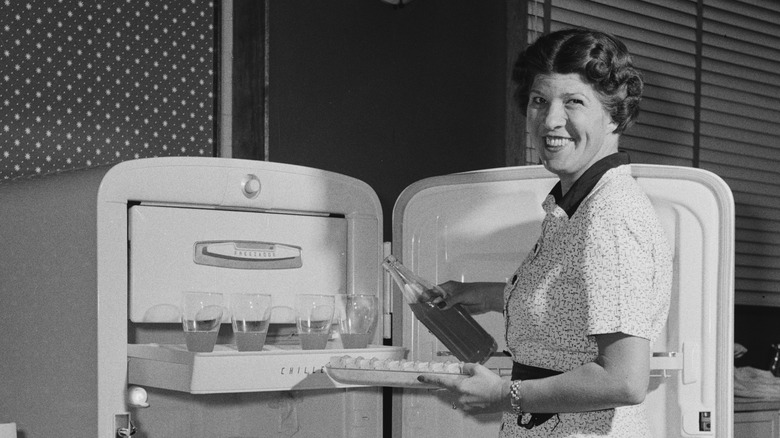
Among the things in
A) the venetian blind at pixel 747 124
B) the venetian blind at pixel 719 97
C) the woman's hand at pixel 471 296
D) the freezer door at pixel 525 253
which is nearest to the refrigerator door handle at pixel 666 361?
the freezer door at pixel 525 253

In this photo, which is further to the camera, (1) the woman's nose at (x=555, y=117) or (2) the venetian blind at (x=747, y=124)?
(2) the venetian blind at (x=747, y=124)

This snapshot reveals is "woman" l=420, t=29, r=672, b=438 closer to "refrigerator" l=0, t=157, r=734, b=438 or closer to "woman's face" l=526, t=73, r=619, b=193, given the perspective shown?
"woman's face" l=526, t=73, r=619, b=193

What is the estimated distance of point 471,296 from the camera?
1.94 m

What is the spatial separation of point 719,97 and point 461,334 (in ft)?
8.27

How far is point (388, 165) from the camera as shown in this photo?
2.89 m

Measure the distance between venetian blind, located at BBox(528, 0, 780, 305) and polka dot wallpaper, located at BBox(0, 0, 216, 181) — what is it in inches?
59.6

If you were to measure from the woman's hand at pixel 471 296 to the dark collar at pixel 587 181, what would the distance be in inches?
15.3

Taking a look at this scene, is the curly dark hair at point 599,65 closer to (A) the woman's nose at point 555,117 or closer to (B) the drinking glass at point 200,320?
(A) the woman's nose at point 555,117

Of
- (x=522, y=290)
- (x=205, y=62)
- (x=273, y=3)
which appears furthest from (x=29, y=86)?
(x=522, y=290)

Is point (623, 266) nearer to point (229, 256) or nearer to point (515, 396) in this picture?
point (515, 396)

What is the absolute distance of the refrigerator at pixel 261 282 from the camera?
5.56 feet

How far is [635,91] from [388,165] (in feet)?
4.54

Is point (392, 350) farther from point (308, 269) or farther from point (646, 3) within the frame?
point (646, 3)

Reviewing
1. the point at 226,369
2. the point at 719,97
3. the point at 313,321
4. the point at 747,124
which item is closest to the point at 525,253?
the point at 313,321
